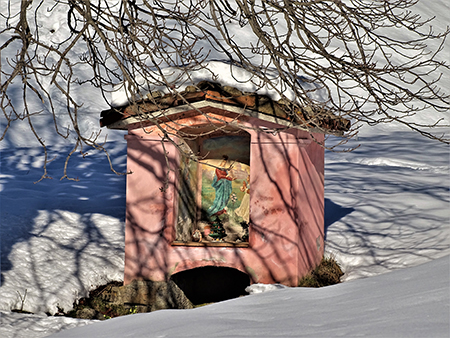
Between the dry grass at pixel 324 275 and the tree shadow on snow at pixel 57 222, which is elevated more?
the tree shadow on snow at pixel 57 222

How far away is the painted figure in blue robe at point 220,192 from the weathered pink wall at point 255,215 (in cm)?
97

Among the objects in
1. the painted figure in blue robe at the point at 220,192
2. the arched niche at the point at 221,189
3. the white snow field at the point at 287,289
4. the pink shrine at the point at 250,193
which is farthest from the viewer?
the painted figure in blue robe at the point at 220,192

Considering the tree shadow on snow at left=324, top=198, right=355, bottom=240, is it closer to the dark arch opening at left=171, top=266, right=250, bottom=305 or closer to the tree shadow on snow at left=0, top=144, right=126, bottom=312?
the dark arch opening at left=171, top=266, right=250, bottom=305

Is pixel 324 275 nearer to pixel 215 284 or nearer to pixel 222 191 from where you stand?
pixel 215 284

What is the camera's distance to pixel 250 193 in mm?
5531

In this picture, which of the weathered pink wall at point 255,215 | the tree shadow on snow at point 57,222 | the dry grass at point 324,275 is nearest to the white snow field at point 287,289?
the tree shadow on snow at point 57,222

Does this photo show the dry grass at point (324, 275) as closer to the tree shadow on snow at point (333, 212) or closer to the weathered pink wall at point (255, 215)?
A: the weathered pink wall at point (255, 215)

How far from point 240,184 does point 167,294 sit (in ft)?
5.99

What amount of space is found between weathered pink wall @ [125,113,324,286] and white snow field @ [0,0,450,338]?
3.24 ft

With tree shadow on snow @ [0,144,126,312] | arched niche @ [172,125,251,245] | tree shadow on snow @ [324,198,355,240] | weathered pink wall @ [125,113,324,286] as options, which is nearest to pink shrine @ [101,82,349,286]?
weathered pink wall @ [125,113,324,286]

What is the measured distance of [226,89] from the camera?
16.4 feet

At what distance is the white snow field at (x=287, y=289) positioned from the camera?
212cm

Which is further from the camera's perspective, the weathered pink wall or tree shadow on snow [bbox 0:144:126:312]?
tree shadow on snow [bbox 0:144:126:312]

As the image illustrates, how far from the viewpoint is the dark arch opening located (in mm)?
6438
